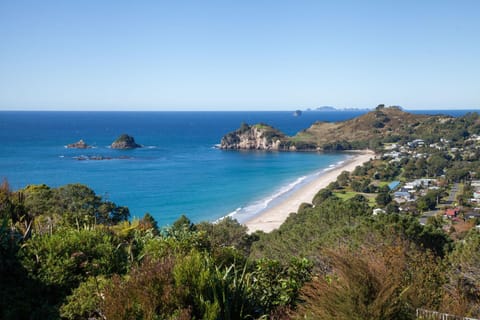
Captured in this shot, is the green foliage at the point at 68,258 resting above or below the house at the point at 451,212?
above

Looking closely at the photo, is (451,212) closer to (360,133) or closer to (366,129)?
(360,133)

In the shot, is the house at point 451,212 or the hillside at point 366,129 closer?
the house at point 451,212

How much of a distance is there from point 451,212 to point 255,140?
6820 cm

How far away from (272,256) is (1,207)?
8733 mm

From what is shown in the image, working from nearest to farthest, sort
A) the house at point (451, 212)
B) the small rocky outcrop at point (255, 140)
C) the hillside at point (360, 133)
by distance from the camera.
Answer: the house at point (451, 212)
the hillside at point (360, 133)
the small rocky outcrop at point (255, 140)

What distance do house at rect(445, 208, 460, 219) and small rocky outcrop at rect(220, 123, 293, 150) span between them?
61014 millimetres

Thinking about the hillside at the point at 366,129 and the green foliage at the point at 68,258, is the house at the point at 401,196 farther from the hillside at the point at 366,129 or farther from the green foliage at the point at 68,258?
the hillside at the point at 366,129

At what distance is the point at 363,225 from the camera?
558 inches

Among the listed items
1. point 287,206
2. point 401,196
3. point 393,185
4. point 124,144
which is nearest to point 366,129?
point 393,185

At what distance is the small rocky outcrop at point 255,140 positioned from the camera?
99312 millimetres

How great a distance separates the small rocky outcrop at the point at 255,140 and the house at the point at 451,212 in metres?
61.0

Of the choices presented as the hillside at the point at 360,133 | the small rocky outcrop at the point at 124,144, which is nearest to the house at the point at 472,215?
the hillside at the point at 360,133

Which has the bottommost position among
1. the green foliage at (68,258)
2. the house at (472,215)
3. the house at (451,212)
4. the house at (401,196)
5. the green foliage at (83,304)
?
the house at (401,196)

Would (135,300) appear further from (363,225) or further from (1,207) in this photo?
(363,225)
